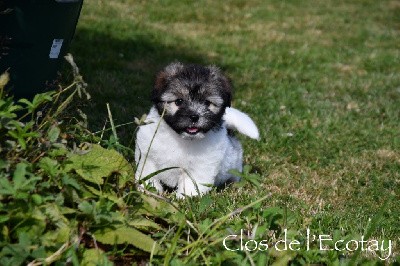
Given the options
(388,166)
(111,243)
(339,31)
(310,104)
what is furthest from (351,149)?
(339,31)

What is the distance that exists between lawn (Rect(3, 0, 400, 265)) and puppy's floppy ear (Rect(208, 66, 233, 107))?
1.97 feet

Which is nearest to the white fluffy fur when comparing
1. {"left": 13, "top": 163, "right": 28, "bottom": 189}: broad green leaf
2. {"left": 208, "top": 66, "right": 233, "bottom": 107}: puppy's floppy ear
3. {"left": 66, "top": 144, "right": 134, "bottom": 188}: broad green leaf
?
{"left": 208, "top": 66, "right": 233, "bottom": 107}: puppy's floppy ear

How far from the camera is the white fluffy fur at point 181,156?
464 cm

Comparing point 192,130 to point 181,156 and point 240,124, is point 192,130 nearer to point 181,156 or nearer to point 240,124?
point 181,156

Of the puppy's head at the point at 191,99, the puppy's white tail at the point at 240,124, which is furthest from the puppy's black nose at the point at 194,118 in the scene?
the puppy's white tail at the point at 240,124

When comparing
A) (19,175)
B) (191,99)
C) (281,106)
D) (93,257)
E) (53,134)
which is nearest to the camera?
(19,175)

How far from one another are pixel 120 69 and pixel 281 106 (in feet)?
7.13

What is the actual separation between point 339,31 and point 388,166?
6.69m

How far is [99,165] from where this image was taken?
11.1ft

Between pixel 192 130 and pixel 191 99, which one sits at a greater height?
pixel 191 99

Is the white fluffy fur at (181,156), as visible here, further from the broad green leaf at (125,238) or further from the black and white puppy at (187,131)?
the broad green leaf at (125,238)

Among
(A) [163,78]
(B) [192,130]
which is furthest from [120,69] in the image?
(B) [192,130]

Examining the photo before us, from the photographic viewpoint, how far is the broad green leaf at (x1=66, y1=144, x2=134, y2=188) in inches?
128

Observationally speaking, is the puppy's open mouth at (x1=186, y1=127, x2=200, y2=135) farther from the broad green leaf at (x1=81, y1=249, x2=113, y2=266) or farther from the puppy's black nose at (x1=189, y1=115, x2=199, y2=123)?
the broad green leaf at (x1=81, y1=249, x2=113, y2=266)
